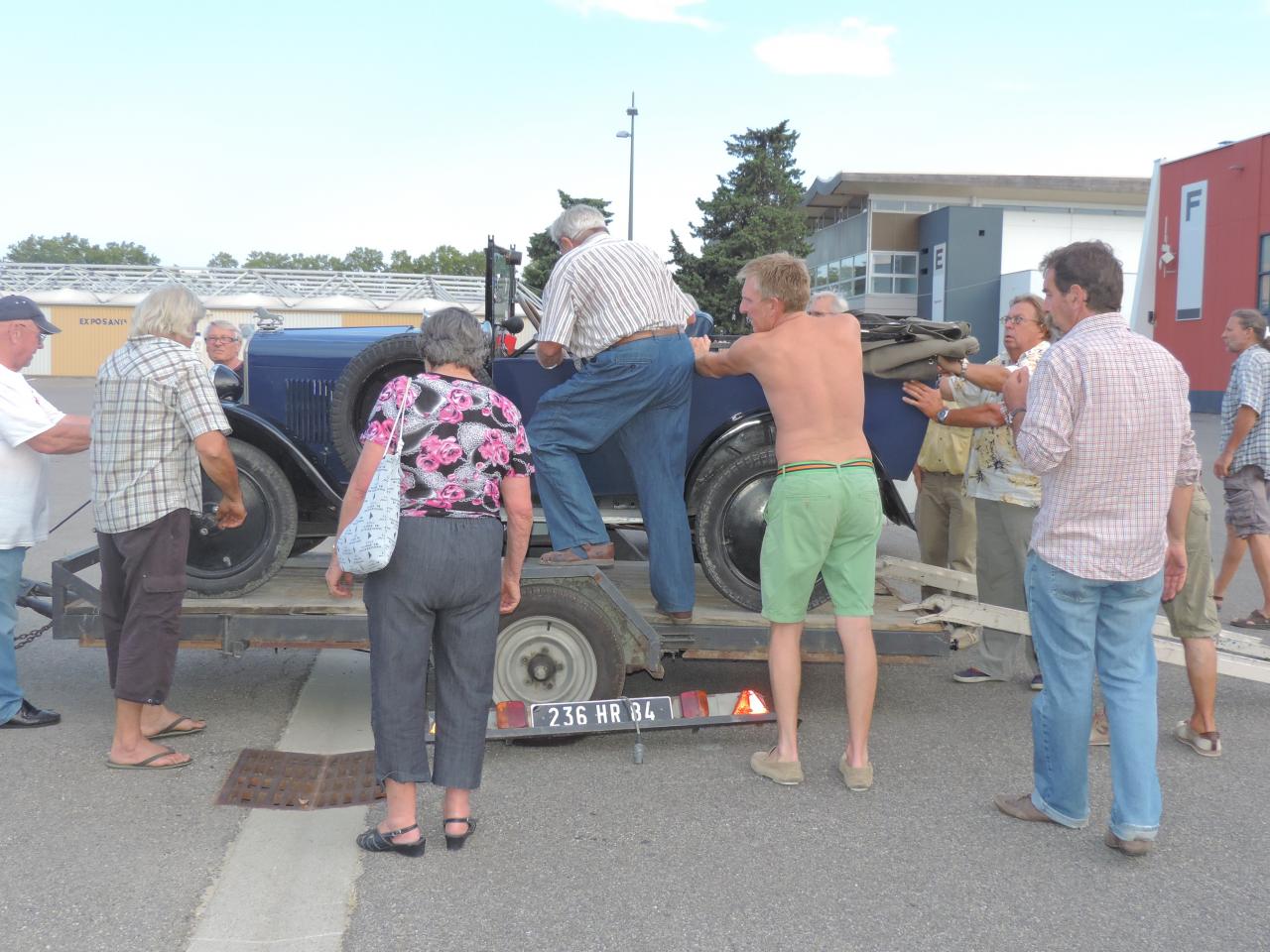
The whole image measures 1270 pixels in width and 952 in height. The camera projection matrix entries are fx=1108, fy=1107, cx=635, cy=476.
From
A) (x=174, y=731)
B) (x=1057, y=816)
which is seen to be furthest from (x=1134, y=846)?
(x=174, y=731)

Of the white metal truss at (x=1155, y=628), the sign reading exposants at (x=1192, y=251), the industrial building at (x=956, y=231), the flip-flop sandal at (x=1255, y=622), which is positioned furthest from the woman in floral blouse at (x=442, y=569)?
the industrial building at (x=956, y=231)

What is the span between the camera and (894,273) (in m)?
49.3

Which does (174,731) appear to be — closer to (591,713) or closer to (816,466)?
(591,713)

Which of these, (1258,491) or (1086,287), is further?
(1258,491)

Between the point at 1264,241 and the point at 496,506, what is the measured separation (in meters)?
27.2

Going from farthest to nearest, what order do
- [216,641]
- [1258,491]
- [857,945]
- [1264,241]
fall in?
[1264,241] < [1258,491] < [216,641] < [857,945]

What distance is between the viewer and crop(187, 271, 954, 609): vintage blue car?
4984 mm

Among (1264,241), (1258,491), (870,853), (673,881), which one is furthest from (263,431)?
(1264,241)

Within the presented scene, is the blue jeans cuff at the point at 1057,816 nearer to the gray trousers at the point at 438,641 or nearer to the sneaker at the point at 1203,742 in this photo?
the sneaker at the point at 1203,742

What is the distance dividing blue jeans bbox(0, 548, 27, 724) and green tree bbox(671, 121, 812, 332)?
1302 inches

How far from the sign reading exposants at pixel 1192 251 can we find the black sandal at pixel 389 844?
28.9 m

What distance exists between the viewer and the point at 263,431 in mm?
5176

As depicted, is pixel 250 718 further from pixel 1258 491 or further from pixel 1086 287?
pixel 1258 491

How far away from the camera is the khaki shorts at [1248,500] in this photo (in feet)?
22.0
